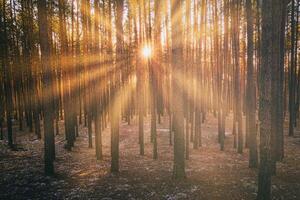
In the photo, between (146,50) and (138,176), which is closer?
(138,176)

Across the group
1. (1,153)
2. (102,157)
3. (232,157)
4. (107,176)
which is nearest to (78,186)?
(107,176)

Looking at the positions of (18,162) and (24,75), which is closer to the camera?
(18,162)

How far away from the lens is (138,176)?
380 inches

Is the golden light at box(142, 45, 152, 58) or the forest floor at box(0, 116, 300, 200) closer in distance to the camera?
the forest floor at box(0, 116, 300, 200)

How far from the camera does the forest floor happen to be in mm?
7791

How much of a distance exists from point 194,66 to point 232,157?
8361mm

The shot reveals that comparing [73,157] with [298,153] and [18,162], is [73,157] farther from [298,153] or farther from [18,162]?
[298,153]

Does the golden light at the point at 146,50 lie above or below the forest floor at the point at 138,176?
above

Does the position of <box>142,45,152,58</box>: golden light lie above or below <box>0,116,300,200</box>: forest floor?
above

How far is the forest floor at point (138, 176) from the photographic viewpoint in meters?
7.79

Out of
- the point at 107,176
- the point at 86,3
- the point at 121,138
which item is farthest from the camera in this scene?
the point at 121,138

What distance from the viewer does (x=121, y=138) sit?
59.5ft

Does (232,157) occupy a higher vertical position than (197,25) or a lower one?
lower

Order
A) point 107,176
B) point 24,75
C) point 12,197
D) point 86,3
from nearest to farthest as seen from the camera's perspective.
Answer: point 12,197 → point 107,176 → point 86,3 → point 24,75
